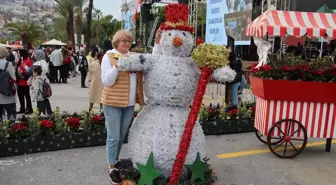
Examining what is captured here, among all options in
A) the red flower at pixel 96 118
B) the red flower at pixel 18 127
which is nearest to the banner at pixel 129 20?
the red flower at pixel 96 118

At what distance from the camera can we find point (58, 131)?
5344 millimetres

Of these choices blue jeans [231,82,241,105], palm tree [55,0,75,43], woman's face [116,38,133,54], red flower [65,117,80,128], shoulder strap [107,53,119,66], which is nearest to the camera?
shoulder strap [107,53,119,66]

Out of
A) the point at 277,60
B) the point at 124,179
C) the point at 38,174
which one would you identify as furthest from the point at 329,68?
the point at 38,174

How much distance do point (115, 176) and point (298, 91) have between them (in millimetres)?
2840

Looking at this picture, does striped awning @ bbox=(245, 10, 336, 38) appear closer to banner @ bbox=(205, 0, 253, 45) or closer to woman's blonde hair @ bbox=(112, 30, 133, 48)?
woman's blonde hair @ bbox=(112, 30, 133, 48)

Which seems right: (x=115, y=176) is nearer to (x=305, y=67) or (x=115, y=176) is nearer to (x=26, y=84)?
(x=305, y=67)

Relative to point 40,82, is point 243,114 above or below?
below

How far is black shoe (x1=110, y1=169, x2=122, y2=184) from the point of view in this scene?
396 cm

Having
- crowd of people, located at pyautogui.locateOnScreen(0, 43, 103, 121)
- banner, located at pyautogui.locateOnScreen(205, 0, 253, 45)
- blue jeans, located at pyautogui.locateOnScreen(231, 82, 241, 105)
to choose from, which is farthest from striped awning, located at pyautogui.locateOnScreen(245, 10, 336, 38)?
banner, located at pyautogui.locateOnScreen(205, 0, 253, 45)

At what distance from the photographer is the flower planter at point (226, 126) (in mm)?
6363

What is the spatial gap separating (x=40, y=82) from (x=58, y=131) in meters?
1.98

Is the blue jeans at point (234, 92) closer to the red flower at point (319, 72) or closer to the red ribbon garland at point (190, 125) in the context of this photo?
the red flower at point (319, 72)

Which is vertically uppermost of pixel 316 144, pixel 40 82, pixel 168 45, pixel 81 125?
pixel 168 45

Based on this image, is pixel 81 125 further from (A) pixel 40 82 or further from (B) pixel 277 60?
(B) pixel 277 60
